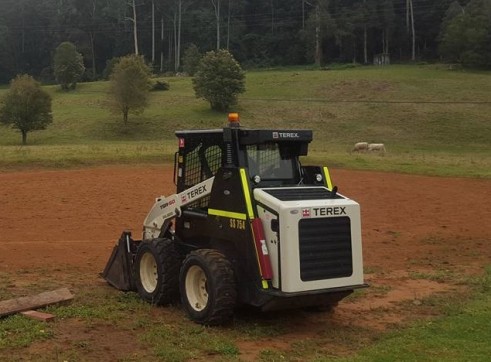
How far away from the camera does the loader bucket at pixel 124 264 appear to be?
945 cm

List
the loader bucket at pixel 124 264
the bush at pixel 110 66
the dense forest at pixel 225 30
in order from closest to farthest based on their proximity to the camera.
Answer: the loader bucket at pixel 124 264, the bush at pixel 110 66, the dense forest at pixel 225 30

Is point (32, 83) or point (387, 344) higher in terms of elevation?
point (32, 83)

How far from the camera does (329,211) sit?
7.46 m

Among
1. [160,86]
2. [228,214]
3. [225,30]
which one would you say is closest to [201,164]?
[228,214]

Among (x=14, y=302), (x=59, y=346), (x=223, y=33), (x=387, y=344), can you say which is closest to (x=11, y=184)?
(x=14, y=302)

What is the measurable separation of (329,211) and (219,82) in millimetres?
58571

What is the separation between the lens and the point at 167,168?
26969mm

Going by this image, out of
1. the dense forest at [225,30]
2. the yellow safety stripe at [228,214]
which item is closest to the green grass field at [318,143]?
the yellow safety stripe at [228,214]

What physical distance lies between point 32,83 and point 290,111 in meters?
24.3

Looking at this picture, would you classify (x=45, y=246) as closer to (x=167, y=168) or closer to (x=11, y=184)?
(x=11, y=184)

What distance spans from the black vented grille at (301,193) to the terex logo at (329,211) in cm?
27

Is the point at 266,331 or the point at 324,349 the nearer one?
the point at 324,349

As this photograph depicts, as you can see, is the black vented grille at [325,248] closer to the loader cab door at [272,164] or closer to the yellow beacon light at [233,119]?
the loader cab door at [272,164]

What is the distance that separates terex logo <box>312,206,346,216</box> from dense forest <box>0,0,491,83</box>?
9587 centimetres
